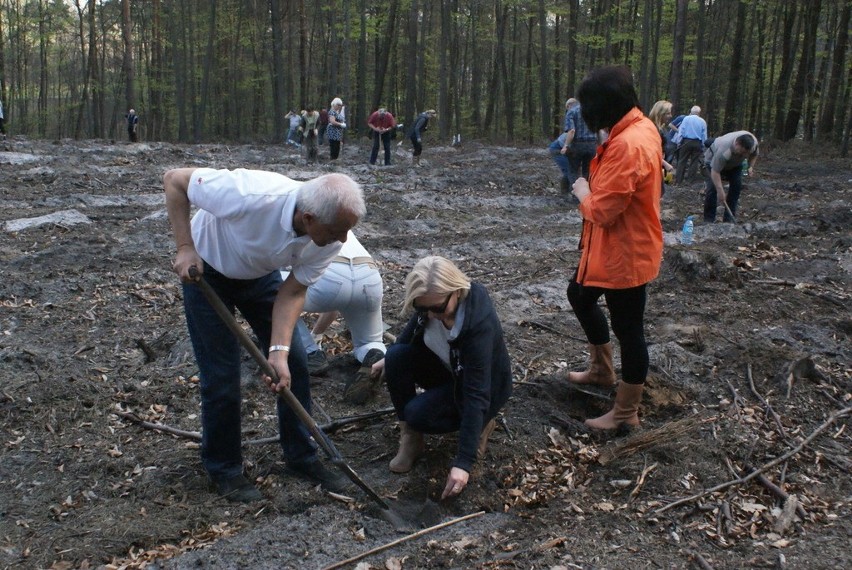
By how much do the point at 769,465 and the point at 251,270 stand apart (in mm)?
2799

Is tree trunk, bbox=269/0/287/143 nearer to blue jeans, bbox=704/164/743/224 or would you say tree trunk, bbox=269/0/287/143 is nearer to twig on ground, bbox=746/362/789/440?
blue jeans, bbox=704/164/743/224

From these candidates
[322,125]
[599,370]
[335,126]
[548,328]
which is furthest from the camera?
[322,125]

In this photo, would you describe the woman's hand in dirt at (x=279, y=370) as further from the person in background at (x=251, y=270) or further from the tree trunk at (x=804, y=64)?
the tree trunk at (x=804, y=64)

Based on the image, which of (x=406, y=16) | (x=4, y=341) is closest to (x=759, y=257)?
(x=4, y=341)

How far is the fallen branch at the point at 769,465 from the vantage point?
3592 millimetres

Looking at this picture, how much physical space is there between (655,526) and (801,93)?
2317cm

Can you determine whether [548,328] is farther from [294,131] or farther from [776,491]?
[294,131]

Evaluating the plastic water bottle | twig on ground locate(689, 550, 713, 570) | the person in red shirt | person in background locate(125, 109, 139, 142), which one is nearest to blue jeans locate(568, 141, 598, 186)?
the plastic water bottle

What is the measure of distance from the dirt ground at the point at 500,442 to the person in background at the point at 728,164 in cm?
196

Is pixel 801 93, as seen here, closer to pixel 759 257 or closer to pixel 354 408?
pixel 759 257

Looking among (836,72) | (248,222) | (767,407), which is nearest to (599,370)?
(767,407)

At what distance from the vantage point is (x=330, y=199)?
2.98 meters

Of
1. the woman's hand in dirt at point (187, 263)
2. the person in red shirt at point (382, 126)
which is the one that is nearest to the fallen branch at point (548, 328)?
the woman's hand in dirt at point (187, 263)

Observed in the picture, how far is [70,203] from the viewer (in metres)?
11.4
